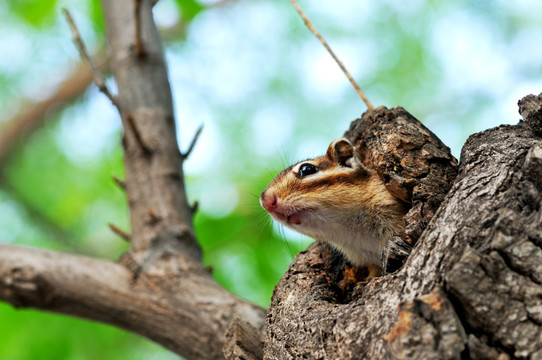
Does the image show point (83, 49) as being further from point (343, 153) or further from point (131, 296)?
point (343, 153)

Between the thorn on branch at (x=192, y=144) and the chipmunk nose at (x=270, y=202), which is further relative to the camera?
the thorn on branch at (x=192, y=144)

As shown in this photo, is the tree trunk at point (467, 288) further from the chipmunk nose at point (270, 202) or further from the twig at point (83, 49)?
the twig at point (83, 49)

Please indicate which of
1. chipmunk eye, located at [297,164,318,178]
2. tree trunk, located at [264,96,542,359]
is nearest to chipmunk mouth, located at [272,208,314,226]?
chipmunk eye, located at [297,164,318,178]

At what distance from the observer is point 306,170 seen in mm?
3395

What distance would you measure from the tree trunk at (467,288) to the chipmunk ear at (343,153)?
81 centimetres

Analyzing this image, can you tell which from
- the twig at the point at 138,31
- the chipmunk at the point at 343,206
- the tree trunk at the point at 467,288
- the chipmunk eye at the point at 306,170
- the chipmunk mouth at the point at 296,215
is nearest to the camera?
the tree trunk at the point at 467,288

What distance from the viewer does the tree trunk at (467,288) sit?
1.73 m

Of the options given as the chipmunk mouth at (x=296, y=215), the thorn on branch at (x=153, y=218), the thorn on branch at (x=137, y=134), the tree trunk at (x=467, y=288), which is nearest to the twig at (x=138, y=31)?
the thorn on branch at (x=137, y=134)

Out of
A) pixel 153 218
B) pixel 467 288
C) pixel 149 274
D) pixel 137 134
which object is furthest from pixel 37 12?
pixel 467 288

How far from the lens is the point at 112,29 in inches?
172

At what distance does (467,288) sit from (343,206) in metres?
1.40

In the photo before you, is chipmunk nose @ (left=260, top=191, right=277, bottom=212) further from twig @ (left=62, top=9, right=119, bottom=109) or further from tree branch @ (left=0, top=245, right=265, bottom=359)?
twig @ (left=62, top=9, right=119, bottom=109)

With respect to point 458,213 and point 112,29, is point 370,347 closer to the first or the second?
point 458,213

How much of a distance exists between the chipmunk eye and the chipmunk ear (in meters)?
0.11
